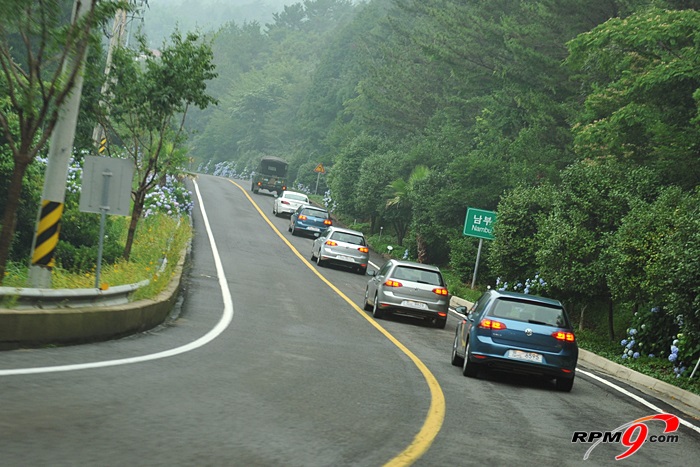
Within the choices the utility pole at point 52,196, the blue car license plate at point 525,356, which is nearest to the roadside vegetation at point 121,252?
the utility pole at point 52,196

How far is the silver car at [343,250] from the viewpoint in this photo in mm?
35281

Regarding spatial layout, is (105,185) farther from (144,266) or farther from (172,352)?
(144,266)

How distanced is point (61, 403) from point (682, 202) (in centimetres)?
1627

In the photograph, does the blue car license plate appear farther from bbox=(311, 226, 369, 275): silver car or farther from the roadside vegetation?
bbox=(311, 226, 369, 275): silver car

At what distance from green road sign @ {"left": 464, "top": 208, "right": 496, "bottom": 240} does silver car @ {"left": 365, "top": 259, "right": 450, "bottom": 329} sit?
1052cm

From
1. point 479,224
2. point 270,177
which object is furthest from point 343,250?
point 270,177

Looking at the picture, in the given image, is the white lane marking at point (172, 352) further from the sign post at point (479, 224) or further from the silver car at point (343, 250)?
the sign post at point (479, 224)

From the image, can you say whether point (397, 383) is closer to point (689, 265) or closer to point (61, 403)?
point (61, 403)

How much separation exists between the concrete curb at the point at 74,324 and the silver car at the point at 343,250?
19.1m

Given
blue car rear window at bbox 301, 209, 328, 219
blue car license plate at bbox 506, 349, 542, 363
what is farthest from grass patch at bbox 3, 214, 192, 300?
blue car rear window at bbox 301, 209, 328, 219

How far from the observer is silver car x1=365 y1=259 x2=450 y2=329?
74.5 ft

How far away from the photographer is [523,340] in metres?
14.2

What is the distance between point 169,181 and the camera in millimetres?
49375

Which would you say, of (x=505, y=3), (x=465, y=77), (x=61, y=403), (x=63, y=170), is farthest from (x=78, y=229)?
(x=505, y=3)
